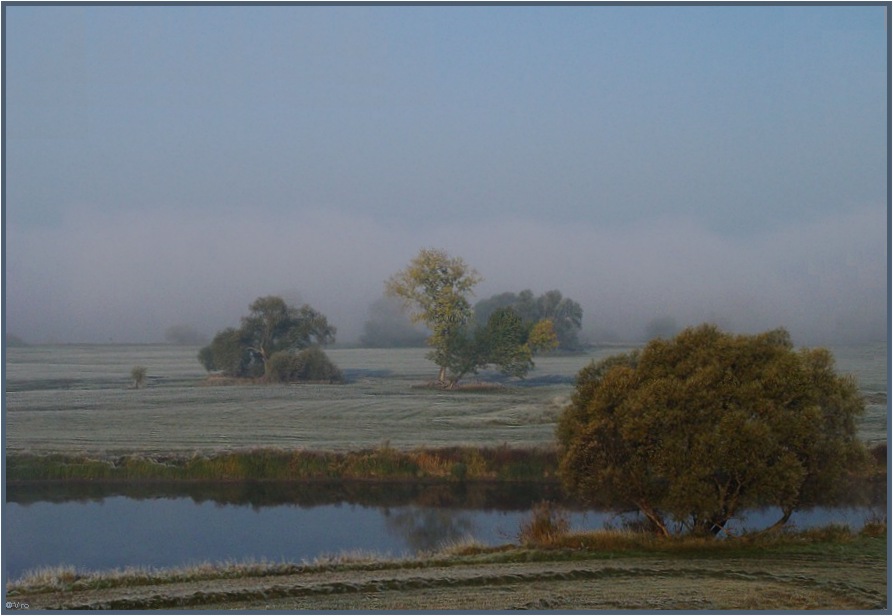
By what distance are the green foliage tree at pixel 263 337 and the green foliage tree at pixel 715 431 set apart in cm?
302

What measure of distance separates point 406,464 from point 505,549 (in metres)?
1.40

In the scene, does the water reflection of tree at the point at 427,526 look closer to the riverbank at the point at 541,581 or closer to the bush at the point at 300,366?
the riverbank at the point at 541,581

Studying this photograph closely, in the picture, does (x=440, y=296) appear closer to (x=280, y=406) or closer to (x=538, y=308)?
(x=538, y=308)

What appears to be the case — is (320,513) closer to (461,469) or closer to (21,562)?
(461,469)

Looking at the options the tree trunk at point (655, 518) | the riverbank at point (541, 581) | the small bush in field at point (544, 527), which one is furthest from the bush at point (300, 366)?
the tree trunk at point (655, 518)

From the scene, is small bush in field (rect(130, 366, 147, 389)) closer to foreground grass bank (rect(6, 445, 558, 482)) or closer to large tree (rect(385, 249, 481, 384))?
foreground grass bank (rect(6, 445, 558, 482))

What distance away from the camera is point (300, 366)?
33.5 feet

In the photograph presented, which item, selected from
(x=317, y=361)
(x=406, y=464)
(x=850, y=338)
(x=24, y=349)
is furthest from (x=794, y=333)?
(x=24, y=349)

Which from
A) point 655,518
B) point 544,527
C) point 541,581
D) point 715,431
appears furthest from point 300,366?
point 715,431

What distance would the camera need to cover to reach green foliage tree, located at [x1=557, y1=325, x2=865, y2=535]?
8.70 m

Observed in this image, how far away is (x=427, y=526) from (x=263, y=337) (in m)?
2.67

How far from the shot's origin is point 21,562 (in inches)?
365

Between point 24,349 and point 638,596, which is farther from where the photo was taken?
point 24,349

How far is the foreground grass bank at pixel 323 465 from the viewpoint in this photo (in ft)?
32.6
